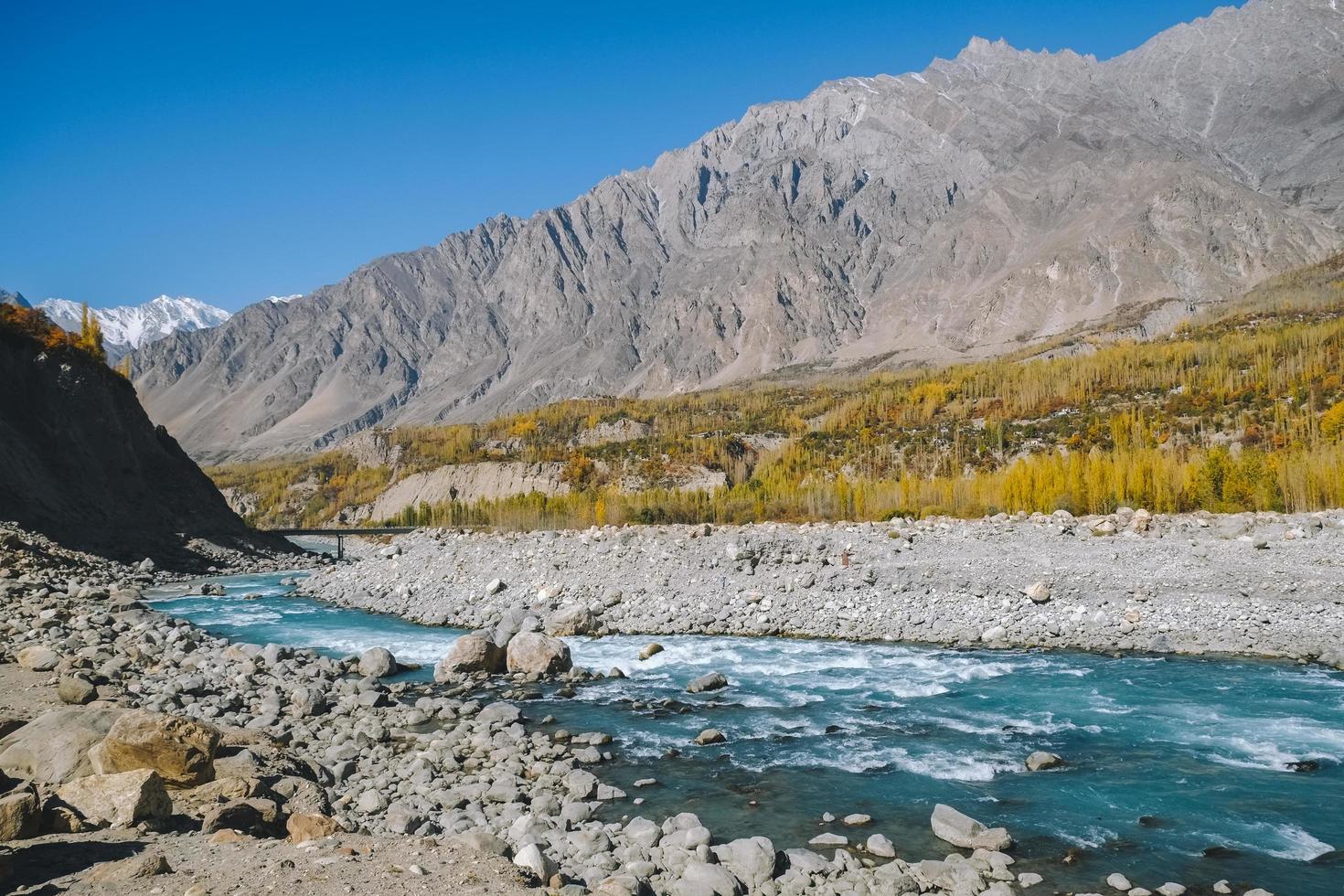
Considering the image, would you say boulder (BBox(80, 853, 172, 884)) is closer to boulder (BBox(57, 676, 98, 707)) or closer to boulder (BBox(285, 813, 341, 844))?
boulder (BBox(285, 813, 341, 844))

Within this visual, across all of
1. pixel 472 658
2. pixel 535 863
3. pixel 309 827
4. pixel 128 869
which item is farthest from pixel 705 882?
pixel 472 658

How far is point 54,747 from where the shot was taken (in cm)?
941

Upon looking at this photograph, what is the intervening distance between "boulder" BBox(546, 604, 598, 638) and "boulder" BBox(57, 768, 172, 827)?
15414 mm

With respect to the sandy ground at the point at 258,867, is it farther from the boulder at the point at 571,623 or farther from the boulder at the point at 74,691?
the boulder at the point at 571,623

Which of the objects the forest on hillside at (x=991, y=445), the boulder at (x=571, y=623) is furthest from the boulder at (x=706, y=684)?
the forest on hillside at (x=991, y=445)

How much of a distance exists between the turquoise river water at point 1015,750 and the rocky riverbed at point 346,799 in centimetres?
74

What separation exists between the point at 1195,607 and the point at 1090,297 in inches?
8133

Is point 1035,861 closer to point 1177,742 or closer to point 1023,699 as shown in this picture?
point 1177,742

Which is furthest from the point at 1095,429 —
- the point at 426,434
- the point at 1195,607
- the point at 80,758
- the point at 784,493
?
the point at 426,434

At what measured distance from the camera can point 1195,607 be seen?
67.2 ft

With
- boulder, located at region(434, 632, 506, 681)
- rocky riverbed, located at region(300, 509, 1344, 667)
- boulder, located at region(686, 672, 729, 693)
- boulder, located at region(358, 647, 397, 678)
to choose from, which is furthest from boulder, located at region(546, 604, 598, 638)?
boulder, located at region(686, 672, 729, 693)

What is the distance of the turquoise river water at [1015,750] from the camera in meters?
9.50

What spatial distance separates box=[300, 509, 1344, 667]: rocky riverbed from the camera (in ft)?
66.2

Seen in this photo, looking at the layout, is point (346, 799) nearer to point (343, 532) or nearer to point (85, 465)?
point (85, 465)
